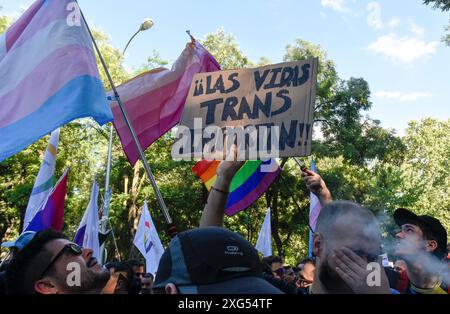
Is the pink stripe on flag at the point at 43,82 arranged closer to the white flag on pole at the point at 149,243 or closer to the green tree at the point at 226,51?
the white flag on pole at the point at 149,243

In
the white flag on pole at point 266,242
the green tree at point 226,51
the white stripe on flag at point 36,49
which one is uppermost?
the green tree at point 226,51

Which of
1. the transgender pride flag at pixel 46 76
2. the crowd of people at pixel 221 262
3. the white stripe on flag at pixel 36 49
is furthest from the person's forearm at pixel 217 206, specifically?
the white stripe on flag at pixel 36 49

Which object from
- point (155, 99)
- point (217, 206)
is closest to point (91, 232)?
point (155, 99)

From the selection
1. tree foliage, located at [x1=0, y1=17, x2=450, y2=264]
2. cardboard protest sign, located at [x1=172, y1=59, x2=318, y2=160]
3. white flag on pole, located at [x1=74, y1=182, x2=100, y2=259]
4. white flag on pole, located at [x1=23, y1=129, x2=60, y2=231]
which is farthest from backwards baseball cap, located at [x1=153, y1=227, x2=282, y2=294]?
tree foliage, located at [x1=0, y1=17, x2=450, y2=264]

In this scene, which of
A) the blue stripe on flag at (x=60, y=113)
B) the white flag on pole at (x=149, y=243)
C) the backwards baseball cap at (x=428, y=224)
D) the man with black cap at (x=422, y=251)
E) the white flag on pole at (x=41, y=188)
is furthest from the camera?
the white flag on pole at (x=149, y=243)

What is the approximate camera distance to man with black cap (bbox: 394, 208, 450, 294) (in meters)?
3.22

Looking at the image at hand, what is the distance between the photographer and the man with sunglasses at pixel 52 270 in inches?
91.1

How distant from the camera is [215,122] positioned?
381 centimetres

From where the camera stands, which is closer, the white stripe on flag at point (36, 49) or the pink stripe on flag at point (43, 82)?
the pink stripe on flag at point (43, 82)

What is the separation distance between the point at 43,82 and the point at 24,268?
2.36 m

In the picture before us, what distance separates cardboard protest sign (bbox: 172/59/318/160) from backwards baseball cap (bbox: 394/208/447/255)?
931 mm
